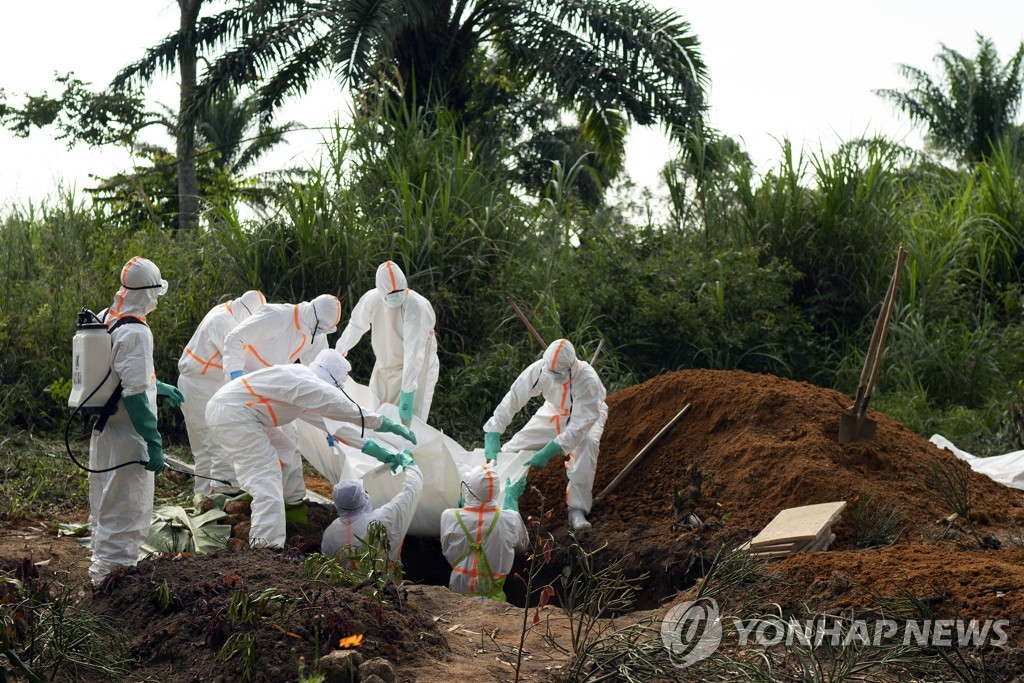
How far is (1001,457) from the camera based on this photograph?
857cm

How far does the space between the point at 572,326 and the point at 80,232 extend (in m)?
6.12

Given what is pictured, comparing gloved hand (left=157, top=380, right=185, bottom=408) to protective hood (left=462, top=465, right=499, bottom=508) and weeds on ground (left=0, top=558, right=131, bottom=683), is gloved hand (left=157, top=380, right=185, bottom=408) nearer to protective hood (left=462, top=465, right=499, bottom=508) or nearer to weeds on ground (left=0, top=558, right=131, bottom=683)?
protective hood (left=462, top=465, right=499, bottom=508)

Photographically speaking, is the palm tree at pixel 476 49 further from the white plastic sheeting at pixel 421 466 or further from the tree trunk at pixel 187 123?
the white plastic sheeting at pixel 421 466

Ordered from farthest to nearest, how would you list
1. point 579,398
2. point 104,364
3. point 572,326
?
point 572,326, point 579,398, point 104,364

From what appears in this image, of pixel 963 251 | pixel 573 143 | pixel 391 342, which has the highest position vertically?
pixel 573 143

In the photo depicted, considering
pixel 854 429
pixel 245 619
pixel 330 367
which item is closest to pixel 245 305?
pixel 330 367

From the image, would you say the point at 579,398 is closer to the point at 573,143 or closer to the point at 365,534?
the point at 365,534

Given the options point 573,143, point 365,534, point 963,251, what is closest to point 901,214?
point 963,251

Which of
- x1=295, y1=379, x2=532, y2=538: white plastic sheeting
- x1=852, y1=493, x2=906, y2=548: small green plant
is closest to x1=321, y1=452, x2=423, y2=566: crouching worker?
x1=295, y1=379, x2=532, y2=538: white plastic sheeting

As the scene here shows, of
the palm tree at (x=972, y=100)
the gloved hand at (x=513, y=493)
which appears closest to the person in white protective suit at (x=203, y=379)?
the gloved hand at (x=513, y=493)

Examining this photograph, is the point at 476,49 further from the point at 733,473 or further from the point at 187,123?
the point at 733,473

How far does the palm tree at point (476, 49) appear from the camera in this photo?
1301 cm

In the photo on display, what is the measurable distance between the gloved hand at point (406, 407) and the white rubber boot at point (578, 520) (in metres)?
1.50
